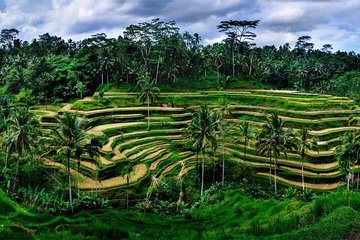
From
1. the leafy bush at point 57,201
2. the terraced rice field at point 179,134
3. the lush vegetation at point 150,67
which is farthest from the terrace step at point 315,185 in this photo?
the lush vegetation at point 150,67

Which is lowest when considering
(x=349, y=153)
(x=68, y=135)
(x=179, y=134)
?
(x=349, y=153)

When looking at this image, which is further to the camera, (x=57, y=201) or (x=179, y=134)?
(x=179, y=134)

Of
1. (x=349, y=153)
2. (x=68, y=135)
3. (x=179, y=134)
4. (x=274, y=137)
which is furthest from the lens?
(x=179, y=134)

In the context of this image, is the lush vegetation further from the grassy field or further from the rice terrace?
the grassy field

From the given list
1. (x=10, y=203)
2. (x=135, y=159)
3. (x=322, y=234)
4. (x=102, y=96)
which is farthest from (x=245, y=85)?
(x=322, y=234)

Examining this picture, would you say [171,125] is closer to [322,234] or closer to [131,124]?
[131,124]

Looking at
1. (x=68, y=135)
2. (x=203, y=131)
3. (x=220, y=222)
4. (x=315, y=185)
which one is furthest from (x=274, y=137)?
(x=68, y=135)

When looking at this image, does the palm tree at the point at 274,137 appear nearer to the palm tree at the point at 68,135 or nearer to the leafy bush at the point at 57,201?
the leafy bush at the point at 57,201

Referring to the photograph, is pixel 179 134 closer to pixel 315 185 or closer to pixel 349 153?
pixel 315 185
